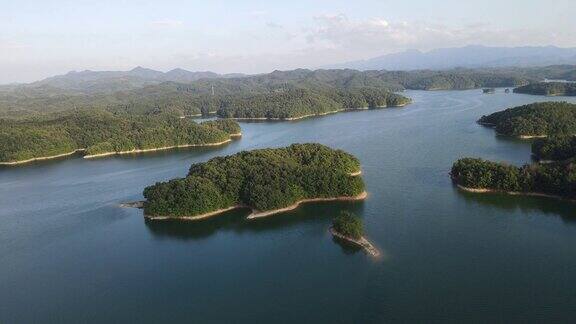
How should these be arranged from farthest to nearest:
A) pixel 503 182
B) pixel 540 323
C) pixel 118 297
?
pixel 503 182 < pixel 118 297 < pixel 540 323

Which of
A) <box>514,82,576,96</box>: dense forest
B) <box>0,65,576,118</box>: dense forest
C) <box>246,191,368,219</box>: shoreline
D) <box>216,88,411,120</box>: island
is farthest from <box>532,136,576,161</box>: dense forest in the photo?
<box>514,82,576,96</box>: dense forest

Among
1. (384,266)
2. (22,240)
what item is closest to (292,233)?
(384,266)

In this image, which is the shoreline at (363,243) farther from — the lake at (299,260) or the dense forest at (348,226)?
the lake at (299,260)

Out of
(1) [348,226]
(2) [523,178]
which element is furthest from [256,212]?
(2) [523,178]

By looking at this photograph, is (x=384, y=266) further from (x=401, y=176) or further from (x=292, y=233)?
(x=401, y=176)

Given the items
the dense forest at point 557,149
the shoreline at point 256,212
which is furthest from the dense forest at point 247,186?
the dense forest at point 557,149

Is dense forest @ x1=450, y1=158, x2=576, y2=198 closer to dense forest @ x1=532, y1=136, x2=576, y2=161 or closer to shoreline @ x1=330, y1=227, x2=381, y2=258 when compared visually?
dense forest @ x1=532, y1=136, x2=576, y2=161

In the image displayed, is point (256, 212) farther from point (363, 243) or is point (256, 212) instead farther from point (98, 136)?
point (98, 136)
